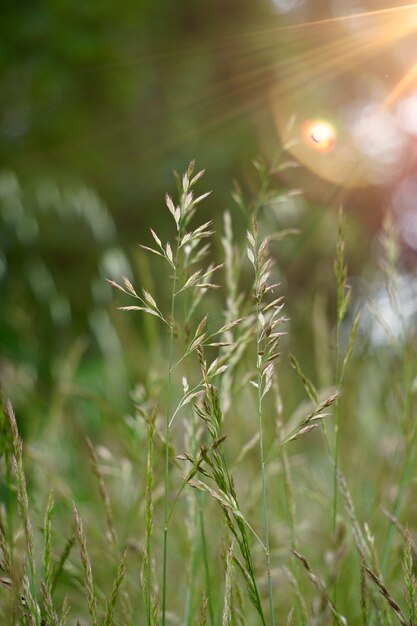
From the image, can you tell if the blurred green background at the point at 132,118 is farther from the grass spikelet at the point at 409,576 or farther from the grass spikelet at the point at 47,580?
the grass spikelet at the point at 409,576

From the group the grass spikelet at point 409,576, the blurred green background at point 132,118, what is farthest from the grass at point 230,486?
the blurred green background at point 132,118

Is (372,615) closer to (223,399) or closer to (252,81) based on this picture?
(223,399)

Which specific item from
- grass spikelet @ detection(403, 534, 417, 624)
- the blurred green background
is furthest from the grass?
the blurred green background

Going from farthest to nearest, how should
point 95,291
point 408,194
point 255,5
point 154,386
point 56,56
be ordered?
1. point 255,5
2. point 408,194
3. point 56,56
4. point 95,291
5. point 154,386

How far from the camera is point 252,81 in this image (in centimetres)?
762

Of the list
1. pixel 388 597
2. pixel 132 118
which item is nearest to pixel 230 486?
pixel 388 597

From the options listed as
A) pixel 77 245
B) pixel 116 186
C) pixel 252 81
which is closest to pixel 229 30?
pixel 252 81

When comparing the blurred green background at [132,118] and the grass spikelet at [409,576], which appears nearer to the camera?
the grass spikelet at [409,576]

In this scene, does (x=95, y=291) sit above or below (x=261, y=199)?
below

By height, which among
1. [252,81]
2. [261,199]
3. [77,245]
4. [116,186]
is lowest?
[77,245]

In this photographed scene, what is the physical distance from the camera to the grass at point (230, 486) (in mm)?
621

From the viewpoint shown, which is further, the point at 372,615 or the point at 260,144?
the point at 260,144

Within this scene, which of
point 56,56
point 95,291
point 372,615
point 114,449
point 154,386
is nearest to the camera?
point 372,615

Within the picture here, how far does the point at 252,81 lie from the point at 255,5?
1.95 meters
